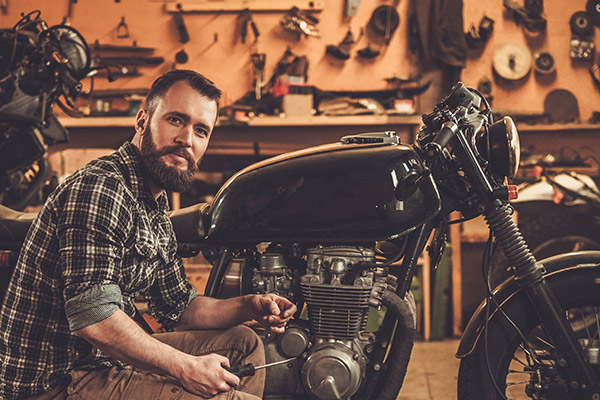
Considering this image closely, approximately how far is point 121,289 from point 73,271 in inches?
8.4

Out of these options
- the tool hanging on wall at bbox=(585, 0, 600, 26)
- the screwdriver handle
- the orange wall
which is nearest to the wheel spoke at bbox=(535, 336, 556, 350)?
the screwdriver handle

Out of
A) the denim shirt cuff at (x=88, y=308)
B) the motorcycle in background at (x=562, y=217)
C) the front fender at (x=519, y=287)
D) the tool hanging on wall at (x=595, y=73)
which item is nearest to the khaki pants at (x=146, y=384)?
the denim shirt cuff at (x=88, y=308)

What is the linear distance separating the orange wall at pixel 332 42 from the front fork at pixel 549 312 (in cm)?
252

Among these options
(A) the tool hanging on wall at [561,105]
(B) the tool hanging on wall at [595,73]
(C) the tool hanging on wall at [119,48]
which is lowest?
(A) the tool hanging on wall at [561,105]

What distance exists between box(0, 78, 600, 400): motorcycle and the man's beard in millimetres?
183

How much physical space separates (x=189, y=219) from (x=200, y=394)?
56 centimetres

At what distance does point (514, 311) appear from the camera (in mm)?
1631

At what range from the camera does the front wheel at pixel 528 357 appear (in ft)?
5.22

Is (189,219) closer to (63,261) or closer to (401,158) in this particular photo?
(63,261)

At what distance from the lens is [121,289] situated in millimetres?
1441

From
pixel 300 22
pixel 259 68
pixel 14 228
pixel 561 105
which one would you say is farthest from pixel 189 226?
pixel 561 105

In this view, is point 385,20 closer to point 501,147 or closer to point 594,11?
point 594,11

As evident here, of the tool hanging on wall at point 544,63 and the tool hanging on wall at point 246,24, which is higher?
the tool hanging on wall at point 246,24

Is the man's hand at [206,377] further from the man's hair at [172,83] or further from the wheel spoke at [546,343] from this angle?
the wheel spoke at [546,343]
